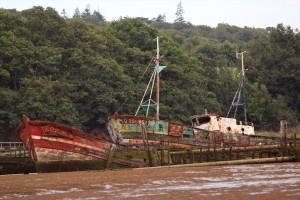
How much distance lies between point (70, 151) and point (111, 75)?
30048 mm

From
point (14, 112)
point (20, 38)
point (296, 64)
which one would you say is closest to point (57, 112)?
point (14, 112)

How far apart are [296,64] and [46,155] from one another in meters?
50.7

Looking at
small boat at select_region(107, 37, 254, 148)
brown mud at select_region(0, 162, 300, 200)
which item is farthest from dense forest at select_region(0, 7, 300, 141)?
brown mud at select_region(0, 162, 300, 200)

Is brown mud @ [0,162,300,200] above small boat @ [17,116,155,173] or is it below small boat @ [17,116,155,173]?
below

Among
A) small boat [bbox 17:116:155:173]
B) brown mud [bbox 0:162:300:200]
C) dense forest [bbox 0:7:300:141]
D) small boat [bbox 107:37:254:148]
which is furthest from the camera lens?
dense forest [bbox 0:7:300:141]

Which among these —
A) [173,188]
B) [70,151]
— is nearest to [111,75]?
[70,151]

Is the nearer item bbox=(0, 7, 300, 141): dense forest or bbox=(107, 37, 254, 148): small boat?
bbox=(107, 37, 254, 148): small boat

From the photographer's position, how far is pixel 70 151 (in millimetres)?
26172

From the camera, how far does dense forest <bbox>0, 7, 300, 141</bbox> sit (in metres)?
51.1

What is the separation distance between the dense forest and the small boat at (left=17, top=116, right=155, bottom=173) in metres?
20.9

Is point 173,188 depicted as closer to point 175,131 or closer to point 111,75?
point 175,131

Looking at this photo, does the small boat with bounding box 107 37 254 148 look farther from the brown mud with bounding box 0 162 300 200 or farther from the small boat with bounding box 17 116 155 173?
the brown mud with bounding box 0 162 300 200

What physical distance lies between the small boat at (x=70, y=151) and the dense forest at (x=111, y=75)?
68.4 feet

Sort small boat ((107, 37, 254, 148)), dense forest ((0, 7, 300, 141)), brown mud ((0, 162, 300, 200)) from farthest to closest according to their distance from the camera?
1. dense forest ((0, 7, 300, 141))
2. small boat ((107, 37, 254, 148))
3. brown mud ((0, 162, 300, 200))
